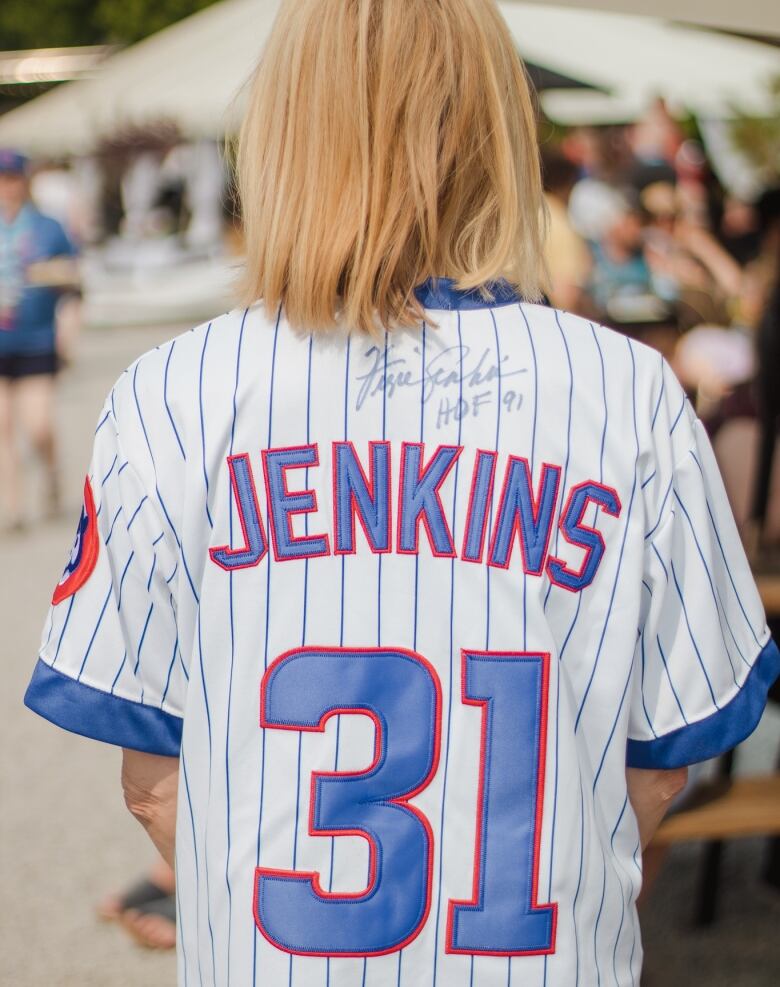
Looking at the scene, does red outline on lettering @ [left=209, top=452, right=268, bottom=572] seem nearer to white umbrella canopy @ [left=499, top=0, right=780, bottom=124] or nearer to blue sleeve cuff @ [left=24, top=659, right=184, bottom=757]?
blue sleeve cuff @ [left=24, top=659, right=184, bottom=757]

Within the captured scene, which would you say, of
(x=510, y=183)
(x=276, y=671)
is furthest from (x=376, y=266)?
(x=276, y=671)

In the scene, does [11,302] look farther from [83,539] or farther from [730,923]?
[83,539]

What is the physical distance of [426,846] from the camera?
4.43ft

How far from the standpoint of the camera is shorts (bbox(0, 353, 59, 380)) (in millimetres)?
6637

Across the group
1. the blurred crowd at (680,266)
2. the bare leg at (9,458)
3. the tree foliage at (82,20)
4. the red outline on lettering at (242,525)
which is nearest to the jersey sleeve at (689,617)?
the red outline on lettering at (242,525)

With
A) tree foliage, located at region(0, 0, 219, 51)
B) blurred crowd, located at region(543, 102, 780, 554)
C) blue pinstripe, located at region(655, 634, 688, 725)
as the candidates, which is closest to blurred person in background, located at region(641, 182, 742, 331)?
blurred crowd, located at region(543, 102, 780, 554)

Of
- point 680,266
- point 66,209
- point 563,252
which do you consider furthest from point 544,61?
point 66,209

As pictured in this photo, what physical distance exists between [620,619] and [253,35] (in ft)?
12.5

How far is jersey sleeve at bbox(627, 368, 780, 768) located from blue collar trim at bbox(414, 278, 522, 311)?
0.76 feet

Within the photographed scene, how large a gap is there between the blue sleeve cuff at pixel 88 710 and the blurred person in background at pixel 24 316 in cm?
544

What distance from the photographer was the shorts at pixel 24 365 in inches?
261

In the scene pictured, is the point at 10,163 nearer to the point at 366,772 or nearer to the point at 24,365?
the point at 24,365

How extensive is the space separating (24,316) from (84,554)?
548cm
